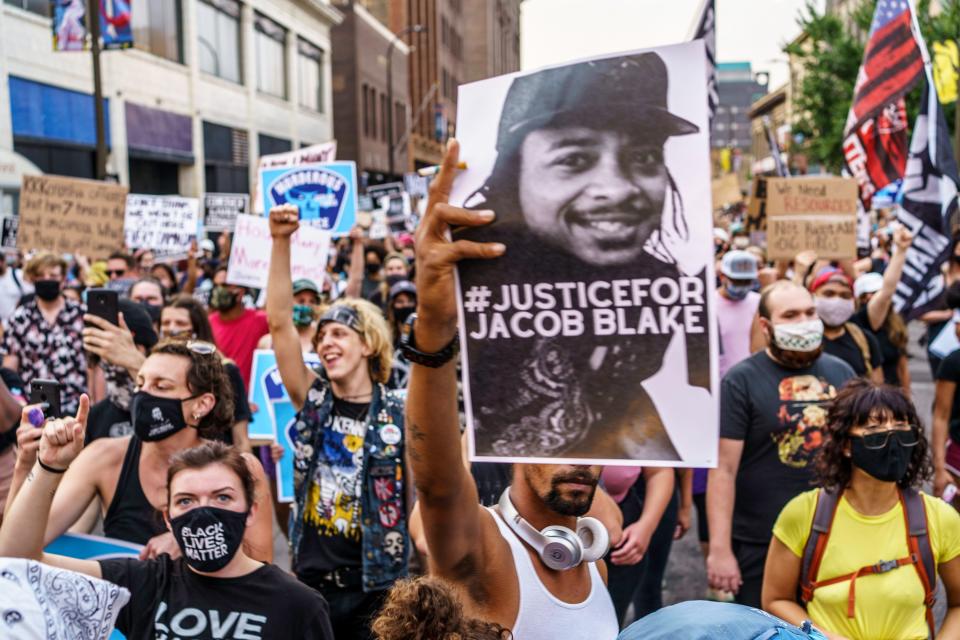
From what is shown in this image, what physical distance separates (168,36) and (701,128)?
29212 millimetres

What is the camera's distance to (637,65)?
1.74m

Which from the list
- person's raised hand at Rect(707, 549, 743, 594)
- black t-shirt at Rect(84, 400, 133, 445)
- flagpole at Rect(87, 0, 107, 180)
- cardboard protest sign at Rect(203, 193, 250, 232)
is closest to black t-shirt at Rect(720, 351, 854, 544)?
person's raised hand at Rect(707, 549, 743, 594)

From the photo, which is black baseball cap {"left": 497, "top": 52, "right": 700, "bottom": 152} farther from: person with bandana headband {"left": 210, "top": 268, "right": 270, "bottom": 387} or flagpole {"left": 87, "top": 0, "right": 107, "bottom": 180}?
flagpole {"left": 87, "top": 0, "right": 107, "bottom": 180}

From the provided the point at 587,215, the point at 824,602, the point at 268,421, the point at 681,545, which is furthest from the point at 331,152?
the point at 587,215

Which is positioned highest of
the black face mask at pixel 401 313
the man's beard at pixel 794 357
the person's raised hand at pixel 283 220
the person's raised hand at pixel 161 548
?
the person's raised hand at pixel 283 220

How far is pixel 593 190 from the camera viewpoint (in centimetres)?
180

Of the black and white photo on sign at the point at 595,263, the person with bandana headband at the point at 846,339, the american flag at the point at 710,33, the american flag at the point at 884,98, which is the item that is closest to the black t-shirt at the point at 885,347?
the person with bandana headband at the point at 846,339

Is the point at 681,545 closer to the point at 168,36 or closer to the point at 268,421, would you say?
the point at 268,421

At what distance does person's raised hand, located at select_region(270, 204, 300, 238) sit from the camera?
391 cm

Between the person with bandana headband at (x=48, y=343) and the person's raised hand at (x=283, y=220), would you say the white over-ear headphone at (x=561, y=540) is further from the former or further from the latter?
the person with bandana headband at (x=48, y=343)

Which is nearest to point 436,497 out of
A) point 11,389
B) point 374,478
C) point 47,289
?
point 374,478

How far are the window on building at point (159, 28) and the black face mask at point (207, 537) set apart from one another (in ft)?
84.0

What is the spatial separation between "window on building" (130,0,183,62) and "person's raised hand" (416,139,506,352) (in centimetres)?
2645

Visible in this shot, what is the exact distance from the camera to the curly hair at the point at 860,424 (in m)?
3.23
